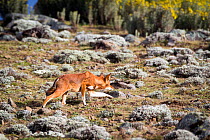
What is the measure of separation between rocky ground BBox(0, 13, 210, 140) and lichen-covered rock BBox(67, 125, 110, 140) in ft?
0.06

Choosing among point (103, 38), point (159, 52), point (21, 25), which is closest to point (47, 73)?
point (159, 52)

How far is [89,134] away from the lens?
22.4ft

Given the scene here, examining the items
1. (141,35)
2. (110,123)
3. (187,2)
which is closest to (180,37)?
(141,35)

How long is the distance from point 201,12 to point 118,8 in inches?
465

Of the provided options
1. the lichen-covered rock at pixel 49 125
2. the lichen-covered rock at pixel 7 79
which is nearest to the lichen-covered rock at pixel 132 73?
the lichen-covered rock at pixel 7 79

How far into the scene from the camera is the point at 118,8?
40.1 metres

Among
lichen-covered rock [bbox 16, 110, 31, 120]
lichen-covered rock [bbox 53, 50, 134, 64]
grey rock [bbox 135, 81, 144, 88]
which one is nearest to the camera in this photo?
lichen-covered rock [bbox 16, 110, 31, 120]

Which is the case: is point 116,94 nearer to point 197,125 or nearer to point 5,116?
point 5,116

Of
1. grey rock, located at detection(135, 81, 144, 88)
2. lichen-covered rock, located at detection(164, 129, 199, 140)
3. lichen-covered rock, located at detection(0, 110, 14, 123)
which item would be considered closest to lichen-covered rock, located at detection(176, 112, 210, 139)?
lichen-covered rock, located at detection(164, 129, 199, 140)

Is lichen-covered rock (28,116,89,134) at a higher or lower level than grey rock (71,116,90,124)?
higher

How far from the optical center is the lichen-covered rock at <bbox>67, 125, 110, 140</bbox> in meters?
6.77

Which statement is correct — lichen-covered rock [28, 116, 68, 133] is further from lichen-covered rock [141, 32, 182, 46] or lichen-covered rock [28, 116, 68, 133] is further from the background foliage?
the background foliage

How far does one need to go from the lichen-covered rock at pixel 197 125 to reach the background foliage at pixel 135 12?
2467 cm

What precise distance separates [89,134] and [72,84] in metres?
3.41
